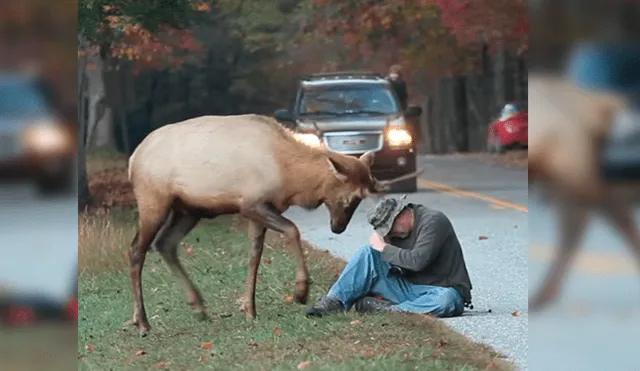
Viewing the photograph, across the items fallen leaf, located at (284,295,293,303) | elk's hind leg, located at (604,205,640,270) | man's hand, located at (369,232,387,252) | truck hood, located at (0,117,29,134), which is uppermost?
truck hood, located at (0,117,29,134)

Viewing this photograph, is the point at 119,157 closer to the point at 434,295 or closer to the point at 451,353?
the point at 434,295

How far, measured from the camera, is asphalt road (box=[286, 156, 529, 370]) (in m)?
7.10

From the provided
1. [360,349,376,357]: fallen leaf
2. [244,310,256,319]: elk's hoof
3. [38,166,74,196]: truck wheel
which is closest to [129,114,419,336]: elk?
[244,310,256,319]: elk's hoof

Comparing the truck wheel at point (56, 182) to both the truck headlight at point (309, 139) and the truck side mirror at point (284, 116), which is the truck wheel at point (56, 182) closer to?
the truck headlight at point (309, 139)

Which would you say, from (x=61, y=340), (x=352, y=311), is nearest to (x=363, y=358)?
(x=352, y=311)

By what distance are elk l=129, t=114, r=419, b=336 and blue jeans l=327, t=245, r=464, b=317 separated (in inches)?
8.5

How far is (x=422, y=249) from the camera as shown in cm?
715

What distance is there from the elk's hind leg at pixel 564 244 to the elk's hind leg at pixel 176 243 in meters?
3.77

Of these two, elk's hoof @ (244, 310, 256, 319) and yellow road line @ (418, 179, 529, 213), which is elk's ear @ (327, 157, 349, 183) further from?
yellow road line @ (418, 179, 529, 213)

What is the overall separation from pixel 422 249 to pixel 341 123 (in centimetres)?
118

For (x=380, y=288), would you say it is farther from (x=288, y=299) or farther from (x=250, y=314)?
(x=250, y=314)

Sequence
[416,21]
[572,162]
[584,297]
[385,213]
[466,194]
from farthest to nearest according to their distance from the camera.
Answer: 1. [466,194]
2. [416,21]
3. [385,213]
4. [584,297]
5. [572,162]

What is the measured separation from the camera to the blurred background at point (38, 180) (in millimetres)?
4051

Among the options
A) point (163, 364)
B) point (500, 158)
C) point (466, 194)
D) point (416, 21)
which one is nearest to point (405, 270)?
point (163, 364)
